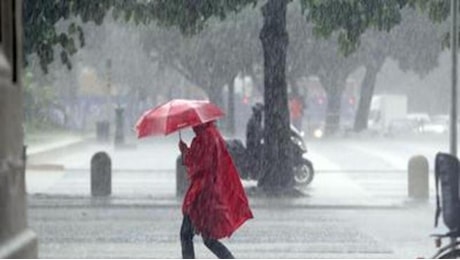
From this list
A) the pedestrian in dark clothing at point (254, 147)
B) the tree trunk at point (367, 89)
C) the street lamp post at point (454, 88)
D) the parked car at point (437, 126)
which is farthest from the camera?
the parked car at point (437, 126)

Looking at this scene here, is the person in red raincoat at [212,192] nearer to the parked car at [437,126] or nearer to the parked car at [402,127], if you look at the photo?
the parked car at [402,127]

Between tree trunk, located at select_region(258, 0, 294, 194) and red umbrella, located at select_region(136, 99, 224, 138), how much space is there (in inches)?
428

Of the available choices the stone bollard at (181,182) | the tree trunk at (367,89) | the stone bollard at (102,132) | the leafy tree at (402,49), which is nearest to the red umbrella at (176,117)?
the stone bollard at (181,182)

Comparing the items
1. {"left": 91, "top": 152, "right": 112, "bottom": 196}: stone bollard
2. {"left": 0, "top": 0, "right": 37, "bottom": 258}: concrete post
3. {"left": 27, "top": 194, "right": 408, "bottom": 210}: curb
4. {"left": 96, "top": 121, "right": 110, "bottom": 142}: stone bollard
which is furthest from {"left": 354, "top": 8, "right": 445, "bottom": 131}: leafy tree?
{"left": 0, "top": 0, "right": 37, "bottom": 258}: concrete post

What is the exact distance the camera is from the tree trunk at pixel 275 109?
21.0 metres

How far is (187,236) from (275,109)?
1146cm

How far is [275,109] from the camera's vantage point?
21156 millimetres

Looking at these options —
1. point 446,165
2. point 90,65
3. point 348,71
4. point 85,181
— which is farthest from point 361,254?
point 90,65

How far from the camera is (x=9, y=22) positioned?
19.2 ft

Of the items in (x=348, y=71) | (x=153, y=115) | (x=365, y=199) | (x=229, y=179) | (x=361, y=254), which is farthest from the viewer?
(x=348, y=71)

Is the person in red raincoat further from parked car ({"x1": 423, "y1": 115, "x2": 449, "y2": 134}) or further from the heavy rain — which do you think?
parked car ({"x1": 423, "y1": 115, "x2": 449, "y2": 134})

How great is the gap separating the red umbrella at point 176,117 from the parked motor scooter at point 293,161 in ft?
36.5

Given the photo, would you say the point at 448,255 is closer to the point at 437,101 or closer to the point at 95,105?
the point at 95,105

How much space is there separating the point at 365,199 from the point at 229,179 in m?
11.3
